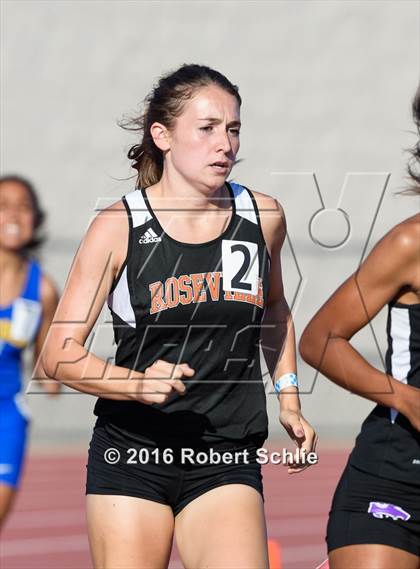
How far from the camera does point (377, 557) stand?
267cm

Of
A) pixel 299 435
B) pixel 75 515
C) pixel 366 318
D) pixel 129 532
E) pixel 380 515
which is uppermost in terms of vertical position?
pixel 366 318

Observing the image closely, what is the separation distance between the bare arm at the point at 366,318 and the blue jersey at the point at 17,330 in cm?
99

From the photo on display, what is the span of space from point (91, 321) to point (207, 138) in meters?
0.58

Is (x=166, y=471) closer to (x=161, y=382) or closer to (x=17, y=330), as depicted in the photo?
(x=161, y=382)

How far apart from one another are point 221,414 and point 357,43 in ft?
34.4

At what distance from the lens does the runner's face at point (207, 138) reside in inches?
119

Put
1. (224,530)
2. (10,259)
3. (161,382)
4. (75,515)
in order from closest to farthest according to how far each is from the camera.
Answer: (161,382)
(224,530)
(10,259)
(75,515)

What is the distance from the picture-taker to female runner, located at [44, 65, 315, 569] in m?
2.89

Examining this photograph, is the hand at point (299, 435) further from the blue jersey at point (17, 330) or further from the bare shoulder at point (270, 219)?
the blue jersey at point (17, 330)

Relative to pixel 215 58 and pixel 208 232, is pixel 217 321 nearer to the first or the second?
pixel 208 232

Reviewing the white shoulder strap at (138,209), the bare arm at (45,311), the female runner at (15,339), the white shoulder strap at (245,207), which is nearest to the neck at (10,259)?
the female runner at (15,339)

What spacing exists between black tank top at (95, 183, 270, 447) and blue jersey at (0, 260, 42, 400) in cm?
55

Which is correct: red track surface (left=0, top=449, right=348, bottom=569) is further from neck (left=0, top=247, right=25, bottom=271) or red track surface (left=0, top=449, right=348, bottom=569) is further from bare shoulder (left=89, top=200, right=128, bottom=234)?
bare shoulder (left=89, top=200, right=128, bottom=234)

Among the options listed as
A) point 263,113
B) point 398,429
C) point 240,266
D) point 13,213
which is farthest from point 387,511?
point 263,113
